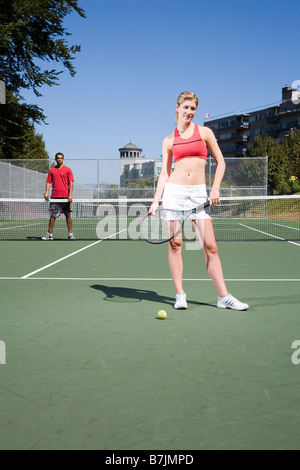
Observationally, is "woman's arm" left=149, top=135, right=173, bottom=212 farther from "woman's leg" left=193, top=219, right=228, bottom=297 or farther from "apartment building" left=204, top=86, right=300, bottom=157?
"apartment building" left=204, top=86, right=300, bottom=157

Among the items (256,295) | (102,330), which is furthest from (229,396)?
(256,295)

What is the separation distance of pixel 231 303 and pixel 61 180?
8379mm

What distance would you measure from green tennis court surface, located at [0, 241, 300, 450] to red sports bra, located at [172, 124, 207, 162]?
56.5 inches

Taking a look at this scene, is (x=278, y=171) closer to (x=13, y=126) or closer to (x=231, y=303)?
(x=13, y=126)

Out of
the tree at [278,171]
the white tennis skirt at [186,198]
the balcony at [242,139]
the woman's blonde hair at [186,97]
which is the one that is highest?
the balcony at [242,139]

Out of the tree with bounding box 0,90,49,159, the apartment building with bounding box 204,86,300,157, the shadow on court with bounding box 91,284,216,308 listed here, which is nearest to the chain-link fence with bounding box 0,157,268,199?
the tree with bounding box 0,90,49,159

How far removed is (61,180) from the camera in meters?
12.3

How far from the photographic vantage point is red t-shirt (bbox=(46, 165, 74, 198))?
482 inches

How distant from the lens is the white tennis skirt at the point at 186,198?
4773 mm

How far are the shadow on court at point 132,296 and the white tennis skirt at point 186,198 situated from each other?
0.93 m

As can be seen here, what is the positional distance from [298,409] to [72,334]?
1.91 metres

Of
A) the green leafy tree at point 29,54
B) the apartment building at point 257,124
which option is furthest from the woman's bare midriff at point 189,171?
the apartment building at point 257,124

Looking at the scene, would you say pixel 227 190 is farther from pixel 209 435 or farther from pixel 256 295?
pixel 209 435

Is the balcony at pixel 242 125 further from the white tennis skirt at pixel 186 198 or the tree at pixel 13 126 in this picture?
the white tennis skirt at pixel 186 198
